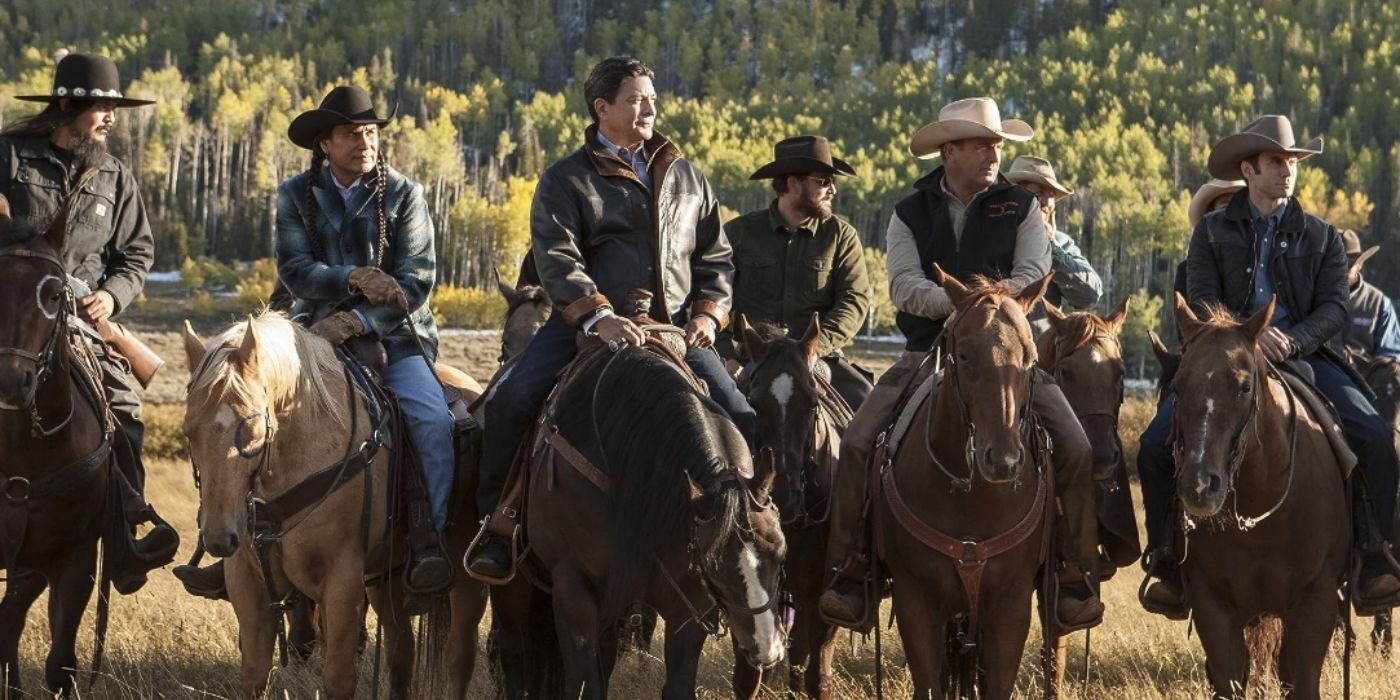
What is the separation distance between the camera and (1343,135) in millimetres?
129750

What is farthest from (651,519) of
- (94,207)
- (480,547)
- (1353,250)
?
(1353,250)

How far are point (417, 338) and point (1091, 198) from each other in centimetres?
11886

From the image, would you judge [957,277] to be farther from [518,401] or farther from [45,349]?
[45,349]

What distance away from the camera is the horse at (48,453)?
7195 millimetres

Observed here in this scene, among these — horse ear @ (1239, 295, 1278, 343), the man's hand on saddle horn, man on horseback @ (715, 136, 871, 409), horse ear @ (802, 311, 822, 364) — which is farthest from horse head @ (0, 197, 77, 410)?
horse ear @ (1239, 295, 1278, 343)

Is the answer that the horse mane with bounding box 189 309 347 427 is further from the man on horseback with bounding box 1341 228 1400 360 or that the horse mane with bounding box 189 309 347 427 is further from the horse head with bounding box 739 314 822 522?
the man on horseback with bounding box 1341 228 1400 360

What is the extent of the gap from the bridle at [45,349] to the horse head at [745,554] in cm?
327

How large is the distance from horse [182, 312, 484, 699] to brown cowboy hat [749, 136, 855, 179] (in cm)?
368

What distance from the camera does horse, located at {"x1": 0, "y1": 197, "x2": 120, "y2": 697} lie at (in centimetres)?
720

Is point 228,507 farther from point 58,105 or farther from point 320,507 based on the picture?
point 58,105

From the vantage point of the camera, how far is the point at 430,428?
311 inches

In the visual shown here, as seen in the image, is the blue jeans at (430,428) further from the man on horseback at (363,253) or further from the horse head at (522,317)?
the horse head at (522,317)

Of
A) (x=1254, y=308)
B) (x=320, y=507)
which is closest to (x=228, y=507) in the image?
(x=320, y=507)

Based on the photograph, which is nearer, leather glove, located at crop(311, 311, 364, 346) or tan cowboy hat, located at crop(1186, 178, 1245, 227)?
leather glove, located at crop(311, 311, 364, 346)
